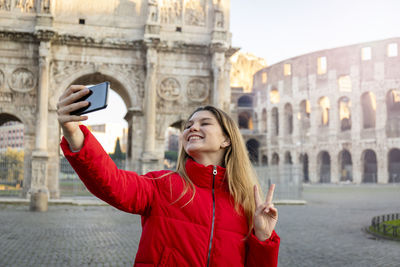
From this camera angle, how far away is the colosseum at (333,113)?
36750mm

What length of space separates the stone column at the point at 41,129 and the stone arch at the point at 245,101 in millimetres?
36212

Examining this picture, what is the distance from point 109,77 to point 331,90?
91.1 ft

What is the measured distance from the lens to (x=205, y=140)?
7.35ft

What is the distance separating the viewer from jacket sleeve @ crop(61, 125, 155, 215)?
176 centimetres

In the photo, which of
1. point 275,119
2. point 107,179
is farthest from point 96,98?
point 275,119

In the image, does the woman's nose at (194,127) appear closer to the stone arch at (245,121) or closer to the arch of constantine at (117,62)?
the arch of constantine at (117,62)

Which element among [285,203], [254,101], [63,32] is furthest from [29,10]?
[254,101]

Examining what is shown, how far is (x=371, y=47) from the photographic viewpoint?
3747cm

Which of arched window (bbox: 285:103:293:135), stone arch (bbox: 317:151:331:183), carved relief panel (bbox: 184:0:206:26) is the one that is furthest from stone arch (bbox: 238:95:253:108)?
carved relief panel (bbox: 184:0:206:26)

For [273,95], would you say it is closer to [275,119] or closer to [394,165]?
[275,119]

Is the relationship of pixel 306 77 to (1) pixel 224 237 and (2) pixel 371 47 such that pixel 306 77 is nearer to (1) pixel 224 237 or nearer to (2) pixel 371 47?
(2) pixel 371 47

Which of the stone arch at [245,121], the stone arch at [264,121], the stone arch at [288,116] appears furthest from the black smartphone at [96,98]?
the stone arch at [245,121]

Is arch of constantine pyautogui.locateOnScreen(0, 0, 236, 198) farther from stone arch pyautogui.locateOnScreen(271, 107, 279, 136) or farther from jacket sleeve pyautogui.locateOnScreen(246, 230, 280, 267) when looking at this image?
stone arch pyautogui.locateOnScreen(271, 107, 279, 136)

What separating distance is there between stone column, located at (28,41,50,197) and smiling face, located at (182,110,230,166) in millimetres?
15777
